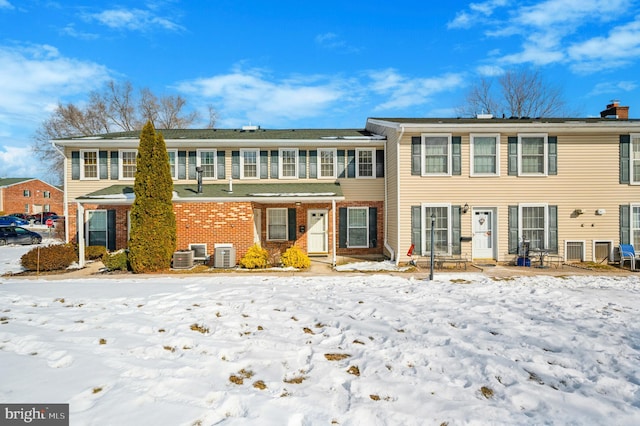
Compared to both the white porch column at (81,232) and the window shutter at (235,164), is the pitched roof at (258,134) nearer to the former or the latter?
the window shutter at (235,164)

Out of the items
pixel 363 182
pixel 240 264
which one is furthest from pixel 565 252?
pixel 240 264

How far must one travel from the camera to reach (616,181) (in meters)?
13.0

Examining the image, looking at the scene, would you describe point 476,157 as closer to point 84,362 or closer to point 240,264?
point 240,264

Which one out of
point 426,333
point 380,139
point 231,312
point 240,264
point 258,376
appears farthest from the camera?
point 380,139

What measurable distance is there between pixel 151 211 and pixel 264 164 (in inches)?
212

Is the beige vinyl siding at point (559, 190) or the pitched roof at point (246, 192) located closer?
the pitched roof at point (246, 192)

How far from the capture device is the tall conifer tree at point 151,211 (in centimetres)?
1145

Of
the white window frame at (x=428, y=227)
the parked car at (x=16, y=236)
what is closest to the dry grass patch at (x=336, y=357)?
the white window frame at (x=428, y=227)

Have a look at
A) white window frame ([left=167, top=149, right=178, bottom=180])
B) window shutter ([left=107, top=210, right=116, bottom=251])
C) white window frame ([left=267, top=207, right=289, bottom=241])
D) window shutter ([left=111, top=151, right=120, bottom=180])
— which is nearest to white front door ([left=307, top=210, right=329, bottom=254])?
white window frame ([left=267, top=207, right=289, bottom=241])

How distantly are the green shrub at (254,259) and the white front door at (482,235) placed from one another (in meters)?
8.12

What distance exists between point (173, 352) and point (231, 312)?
78.6 inches

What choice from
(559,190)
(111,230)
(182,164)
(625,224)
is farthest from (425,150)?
(111,230)

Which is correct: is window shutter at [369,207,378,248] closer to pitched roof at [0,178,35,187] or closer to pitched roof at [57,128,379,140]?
pitched roof at [57,128,379,140]

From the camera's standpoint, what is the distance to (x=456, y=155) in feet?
42.6
